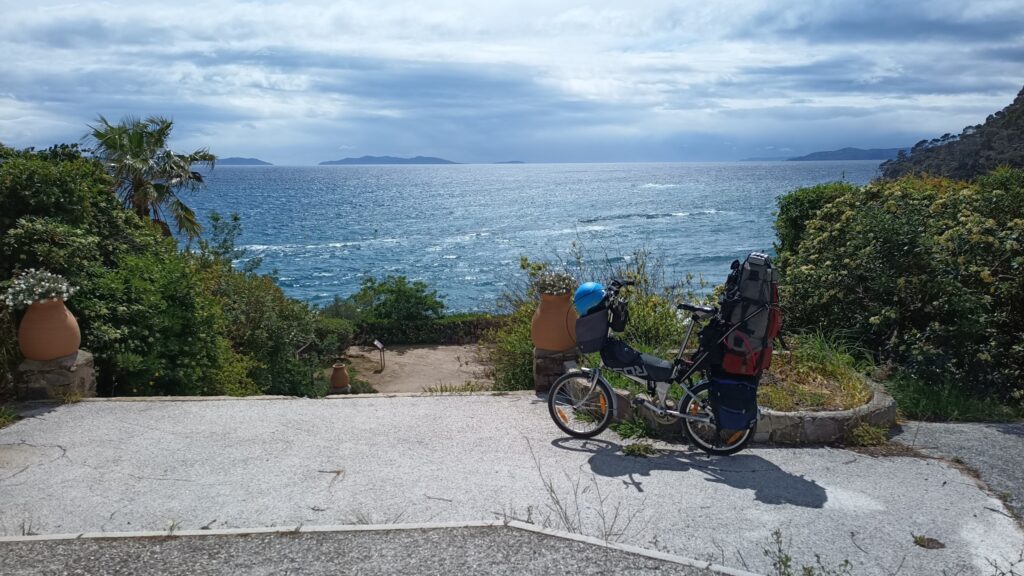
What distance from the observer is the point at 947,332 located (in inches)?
291

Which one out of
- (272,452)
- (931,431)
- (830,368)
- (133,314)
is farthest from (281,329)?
(931,431)

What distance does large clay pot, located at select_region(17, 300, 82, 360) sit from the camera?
6695mm

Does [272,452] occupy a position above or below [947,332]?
below

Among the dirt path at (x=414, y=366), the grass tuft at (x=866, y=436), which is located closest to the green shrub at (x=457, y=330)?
the dirt path at (x=414, y=366)

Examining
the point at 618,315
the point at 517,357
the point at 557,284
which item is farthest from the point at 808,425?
the point at 517,357

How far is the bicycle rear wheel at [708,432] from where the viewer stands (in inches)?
214

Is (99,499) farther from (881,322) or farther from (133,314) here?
(881,322)

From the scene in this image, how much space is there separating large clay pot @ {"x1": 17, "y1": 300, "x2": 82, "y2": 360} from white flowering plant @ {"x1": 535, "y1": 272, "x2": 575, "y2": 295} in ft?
14.9

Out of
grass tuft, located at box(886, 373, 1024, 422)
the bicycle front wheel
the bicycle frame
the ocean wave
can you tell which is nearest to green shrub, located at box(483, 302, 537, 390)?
the bicycle front wheel

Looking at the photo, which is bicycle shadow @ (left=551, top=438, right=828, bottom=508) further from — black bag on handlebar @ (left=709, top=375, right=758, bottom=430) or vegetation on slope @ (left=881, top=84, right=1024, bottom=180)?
vegetation on slope @ (left=881, top=84, right=1024, bottom=180)

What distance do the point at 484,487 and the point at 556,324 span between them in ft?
8.67

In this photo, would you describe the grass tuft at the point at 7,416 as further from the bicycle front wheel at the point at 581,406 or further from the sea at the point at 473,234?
the sea at the point at 473,234

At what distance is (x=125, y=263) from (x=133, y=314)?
1.10 m

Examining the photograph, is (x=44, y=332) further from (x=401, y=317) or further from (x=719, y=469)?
(x=401, y=317)
